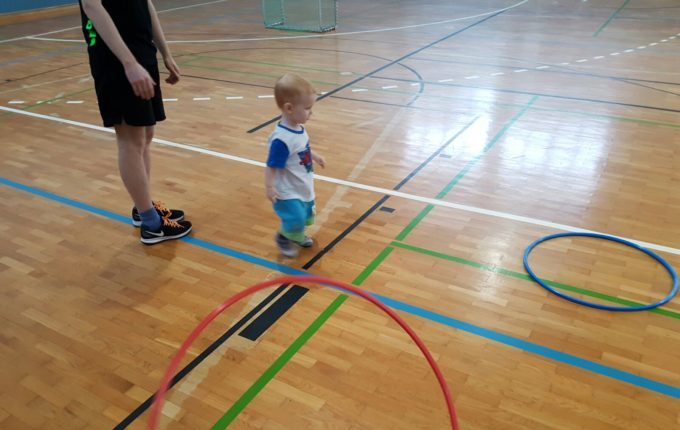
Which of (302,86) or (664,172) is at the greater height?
(302,86)

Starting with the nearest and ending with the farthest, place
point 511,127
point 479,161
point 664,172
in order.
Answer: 1. point 664,172
2. point 479,161
3. point 511,127

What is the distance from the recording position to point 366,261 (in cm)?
288

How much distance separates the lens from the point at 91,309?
257 centimetres

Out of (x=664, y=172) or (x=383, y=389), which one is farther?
(x=664, y=172)

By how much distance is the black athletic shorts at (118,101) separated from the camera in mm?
2598

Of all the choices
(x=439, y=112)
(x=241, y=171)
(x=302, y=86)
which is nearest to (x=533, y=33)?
(x=439, y=112)

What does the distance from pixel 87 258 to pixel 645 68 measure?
21.6ft

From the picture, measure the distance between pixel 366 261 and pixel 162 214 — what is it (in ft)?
4.25

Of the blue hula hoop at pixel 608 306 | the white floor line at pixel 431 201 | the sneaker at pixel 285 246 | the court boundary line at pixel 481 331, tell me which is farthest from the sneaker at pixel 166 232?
the blue hula hoop at pixel 608 306

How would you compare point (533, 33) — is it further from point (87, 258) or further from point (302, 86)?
point (87, 258)

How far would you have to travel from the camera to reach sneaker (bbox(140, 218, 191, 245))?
3078 mm

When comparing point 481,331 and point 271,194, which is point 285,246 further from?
point 481,331

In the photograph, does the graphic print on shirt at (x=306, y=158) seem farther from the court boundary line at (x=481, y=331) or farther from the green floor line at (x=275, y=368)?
the green floor line at (x=275, y=368)

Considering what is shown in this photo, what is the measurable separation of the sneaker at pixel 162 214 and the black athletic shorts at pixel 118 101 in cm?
65
